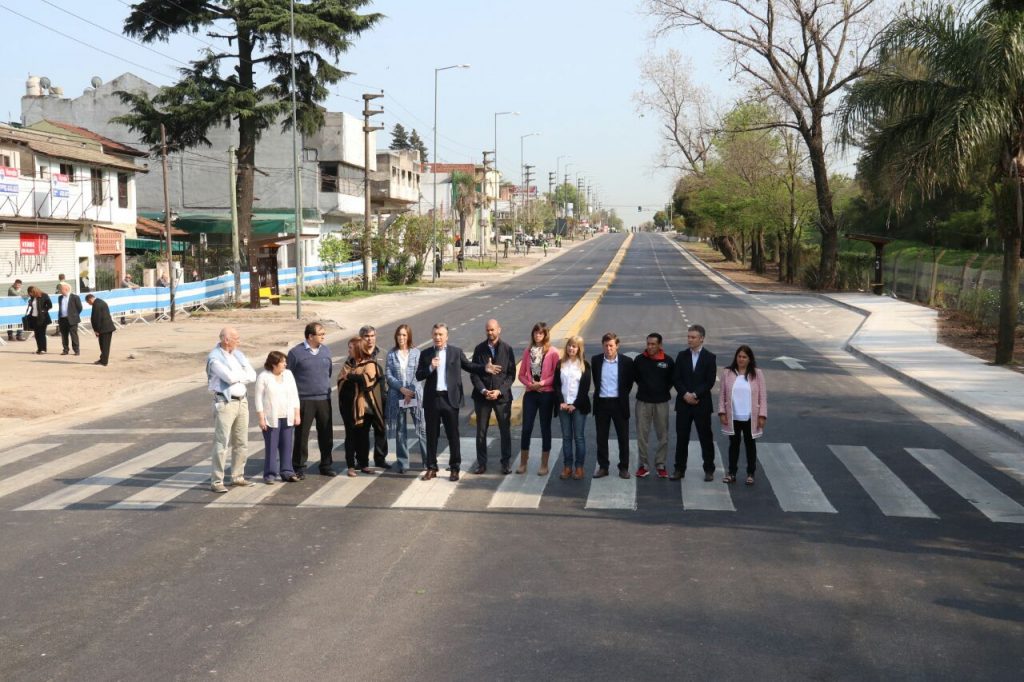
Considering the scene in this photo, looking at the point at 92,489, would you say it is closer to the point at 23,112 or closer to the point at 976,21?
the point at 976,21

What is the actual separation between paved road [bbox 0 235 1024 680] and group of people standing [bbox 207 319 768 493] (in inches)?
15.4

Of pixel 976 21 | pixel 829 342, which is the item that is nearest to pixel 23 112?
pixel 829 342

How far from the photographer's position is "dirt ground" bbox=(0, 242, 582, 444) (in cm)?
1844

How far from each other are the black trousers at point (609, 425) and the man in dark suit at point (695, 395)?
1.96ft

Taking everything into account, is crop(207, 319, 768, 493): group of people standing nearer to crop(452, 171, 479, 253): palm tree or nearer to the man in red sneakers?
the man in red sneakers

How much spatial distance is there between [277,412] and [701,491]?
4.73 metres

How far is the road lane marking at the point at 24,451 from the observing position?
14.2 m

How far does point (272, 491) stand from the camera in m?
12.0

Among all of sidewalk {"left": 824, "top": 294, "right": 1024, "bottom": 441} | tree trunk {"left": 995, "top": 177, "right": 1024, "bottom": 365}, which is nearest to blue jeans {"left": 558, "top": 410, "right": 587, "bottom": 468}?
sidewalk {"left": 824, "top": 294, "right": 1024, "bottom": 441}

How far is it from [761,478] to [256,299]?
1290 inches

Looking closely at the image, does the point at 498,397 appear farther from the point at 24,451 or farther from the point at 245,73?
Answer: the point at 245,73

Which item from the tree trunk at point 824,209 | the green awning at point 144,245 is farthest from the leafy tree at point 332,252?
the tree trunk at point 824,209

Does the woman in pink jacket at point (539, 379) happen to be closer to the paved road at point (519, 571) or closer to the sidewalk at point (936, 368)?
the paved road at point (519, 571)

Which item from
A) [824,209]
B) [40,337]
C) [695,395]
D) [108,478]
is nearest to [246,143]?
[40,337]
